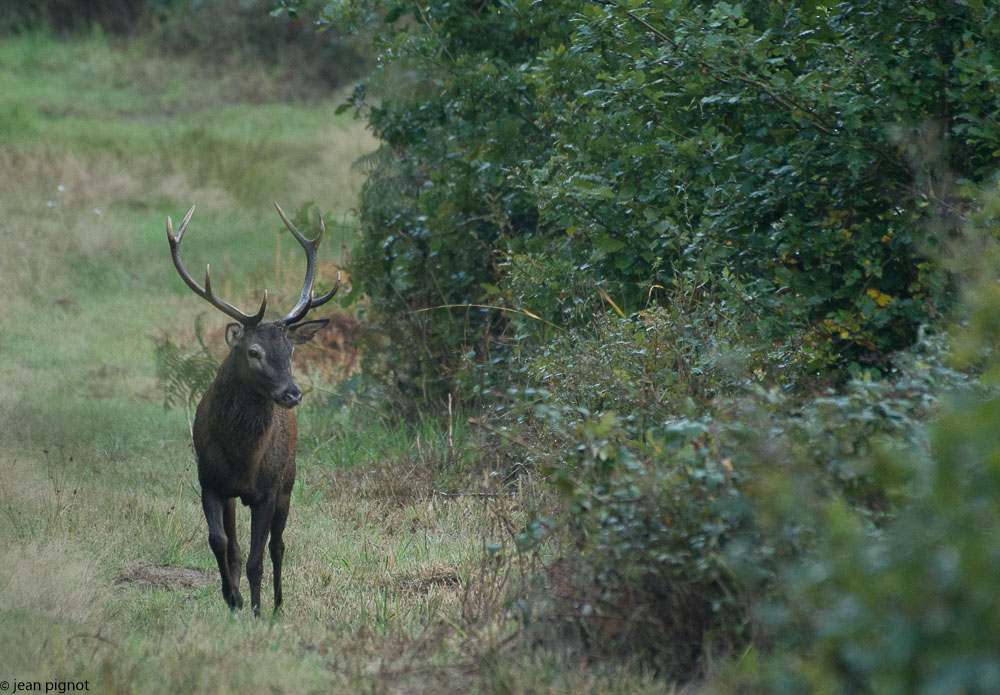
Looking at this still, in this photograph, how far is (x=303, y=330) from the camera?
7.25 m

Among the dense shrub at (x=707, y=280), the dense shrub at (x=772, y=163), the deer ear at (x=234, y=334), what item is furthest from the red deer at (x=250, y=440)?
the dense shrub at (x=772, y=163)

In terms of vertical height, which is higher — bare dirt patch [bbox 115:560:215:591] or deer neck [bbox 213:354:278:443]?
deer neck [bbox 213:354:278:443]

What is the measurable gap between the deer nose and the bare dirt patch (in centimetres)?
126

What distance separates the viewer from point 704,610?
14.0ft

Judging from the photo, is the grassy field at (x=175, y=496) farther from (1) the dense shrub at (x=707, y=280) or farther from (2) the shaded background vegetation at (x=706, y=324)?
(1) the dense shrub at (x=707, y=280)

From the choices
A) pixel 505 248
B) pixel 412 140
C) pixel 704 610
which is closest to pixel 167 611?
pixel 704 610

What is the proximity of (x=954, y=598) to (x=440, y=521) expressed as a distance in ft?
17.6

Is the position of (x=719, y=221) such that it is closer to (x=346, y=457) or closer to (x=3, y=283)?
(x=346, y=457)

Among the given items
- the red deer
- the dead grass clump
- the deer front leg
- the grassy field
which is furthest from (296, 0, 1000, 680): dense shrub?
the deer front leg

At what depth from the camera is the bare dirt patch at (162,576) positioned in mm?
6863

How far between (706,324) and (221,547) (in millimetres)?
2839

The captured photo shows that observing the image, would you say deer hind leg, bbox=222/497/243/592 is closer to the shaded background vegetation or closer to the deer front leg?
the deer front leg

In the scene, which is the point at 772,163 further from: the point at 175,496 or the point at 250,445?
the point at 175,496

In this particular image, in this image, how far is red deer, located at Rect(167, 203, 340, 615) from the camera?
22.1 feet
